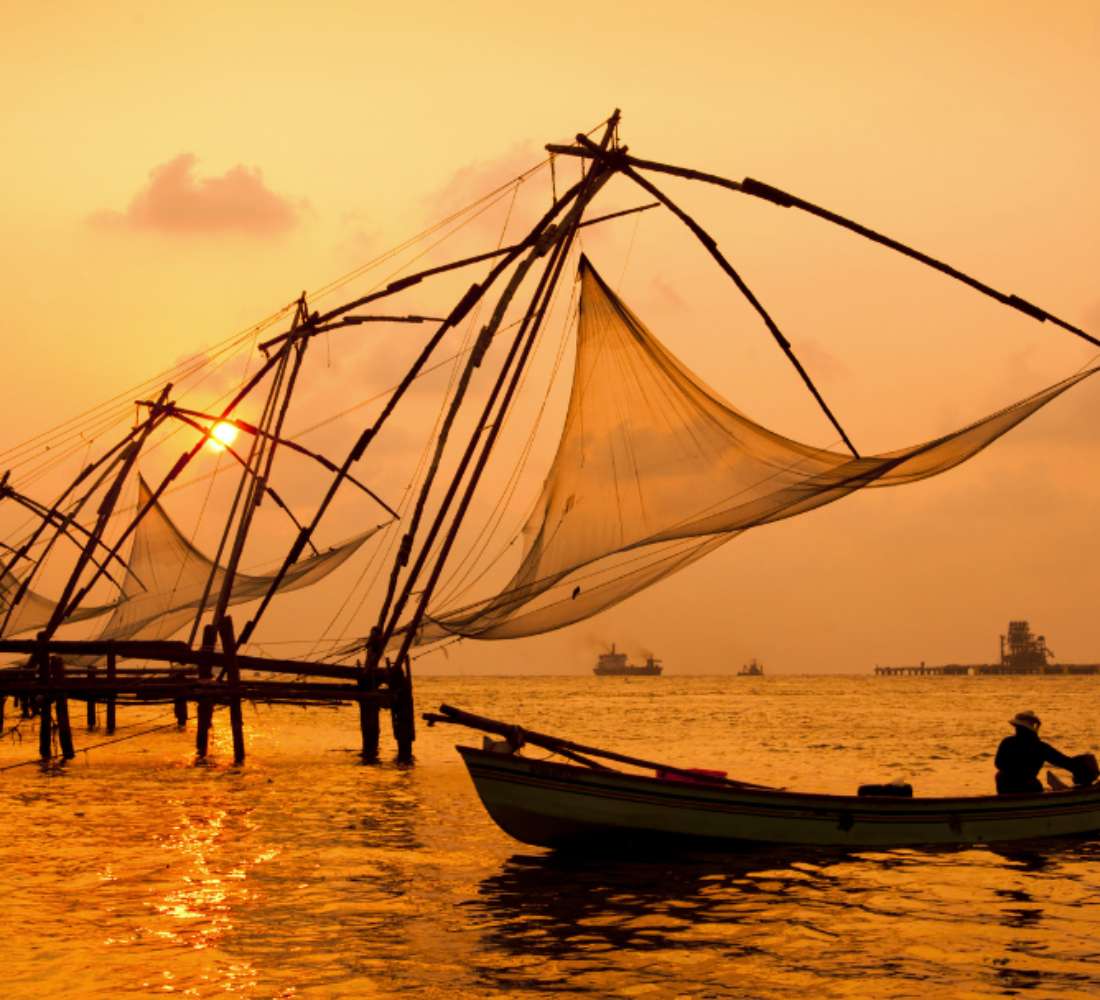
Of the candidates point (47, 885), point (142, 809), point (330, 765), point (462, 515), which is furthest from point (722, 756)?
point (47, 885)

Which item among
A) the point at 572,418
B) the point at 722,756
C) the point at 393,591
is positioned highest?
the point at 572,418

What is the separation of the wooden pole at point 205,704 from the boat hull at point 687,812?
12973 millimetres

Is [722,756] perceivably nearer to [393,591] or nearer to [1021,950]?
[393,591]

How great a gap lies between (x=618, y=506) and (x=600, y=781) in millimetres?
3227

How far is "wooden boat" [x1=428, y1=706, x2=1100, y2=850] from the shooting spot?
1644 centimetres

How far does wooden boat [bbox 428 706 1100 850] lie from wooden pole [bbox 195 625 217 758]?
12.8 metres

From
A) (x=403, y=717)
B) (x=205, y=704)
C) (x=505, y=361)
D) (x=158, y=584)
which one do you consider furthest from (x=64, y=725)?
(x=505, y=361)

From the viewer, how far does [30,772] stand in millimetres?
30328

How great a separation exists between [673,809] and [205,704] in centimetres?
1861

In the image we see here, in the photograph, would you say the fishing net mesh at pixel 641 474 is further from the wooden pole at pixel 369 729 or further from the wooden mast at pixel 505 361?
the wooden pole at pixel 369 729

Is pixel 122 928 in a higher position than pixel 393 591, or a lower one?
lower

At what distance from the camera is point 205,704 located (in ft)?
108

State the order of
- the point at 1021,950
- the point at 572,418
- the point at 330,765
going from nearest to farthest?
1. the point at 1021,950
2. the point at 572,418
3. the point at 330,765

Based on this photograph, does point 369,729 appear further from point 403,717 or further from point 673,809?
point 673,809
